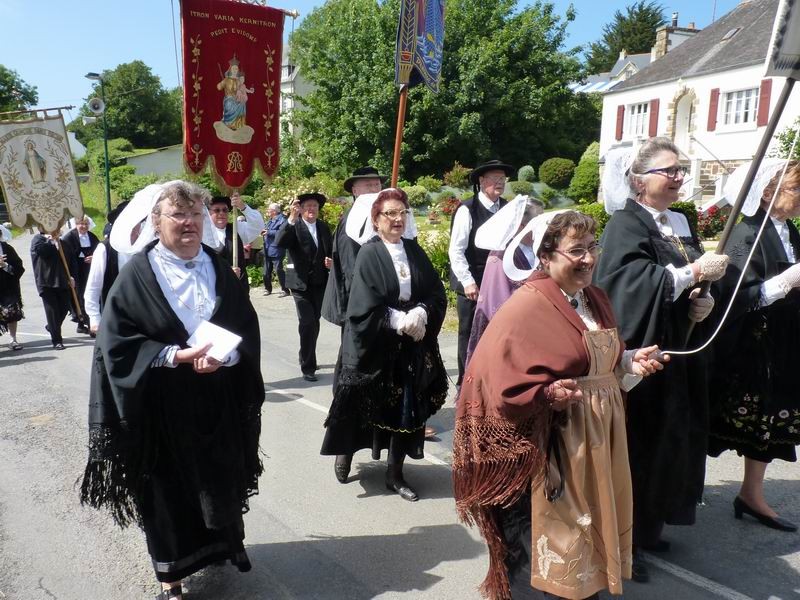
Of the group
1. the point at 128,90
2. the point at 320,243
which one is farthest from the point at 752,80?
the point at 128,90

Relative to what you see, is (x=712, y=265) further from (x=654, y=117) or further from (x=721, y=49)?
(x=654, y=117)

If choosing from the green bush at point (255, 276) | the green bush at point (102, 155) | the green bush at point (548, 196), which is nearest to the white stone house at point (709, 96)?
the green bush at point (548, 196)

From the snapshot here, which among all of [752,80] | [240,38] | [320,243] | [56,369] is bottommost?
[56,369]

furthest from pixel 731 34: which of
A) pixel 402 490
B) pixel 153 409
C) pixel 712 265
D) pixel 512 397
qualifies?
pixel 153 409

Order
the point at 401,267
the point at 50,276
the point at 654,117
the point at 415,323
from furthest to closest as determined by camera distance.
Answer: the point at 654,117 < the point at 50,276 < the point at 401,267 < the point at 415,323

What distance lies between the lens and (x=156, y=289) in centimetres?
307

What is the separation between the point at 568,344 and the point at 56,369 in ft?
25.4

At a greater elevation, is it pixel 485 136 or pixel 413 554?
pixel 485 136

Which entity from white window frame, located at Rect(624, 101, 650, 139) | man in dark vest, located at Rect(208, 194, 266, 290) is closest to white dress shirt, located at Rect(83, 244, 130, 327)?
man in dark vest, located at Rect(208, 194, 266, 290)

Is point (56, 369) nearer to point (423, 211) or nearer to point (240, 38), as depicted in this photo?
point (240, 38)

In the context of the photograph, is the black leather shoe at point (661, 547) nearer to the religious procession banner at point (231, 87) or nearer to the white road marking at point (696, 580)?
the white road marking at point (696, 580)

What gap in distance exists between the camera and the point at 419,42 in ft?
19.9

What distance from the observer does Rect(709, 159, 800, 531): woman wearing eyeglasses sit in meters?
3.85

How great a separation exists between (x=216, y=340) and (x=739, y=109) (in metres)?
28.7
